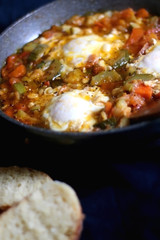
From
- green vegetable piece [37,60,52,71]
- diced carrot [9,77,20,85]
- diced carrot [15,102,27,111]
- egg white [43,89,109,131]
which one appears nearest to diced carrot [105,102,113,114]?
egg white [43,89,109,131]

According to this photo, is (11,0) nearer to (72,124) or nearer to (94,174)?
(72,124)

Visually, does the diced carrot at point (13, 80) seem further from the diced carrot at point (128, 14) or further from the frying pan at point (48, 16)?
the diced carrot at point (128, 14)

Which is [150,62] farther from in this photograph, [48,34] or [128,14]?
[48,34]

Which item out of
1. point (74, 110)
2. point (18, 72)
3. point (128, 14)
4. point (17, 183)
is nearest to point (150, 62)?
point (74, 110)

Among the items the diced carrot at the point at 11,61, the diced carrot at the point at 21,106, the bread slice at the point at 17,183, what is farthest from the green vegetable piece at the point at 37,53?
the bread slice at the point at 17,183

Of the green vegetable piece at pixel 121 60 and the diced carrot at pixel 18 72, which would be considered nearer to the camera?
the green vegetable piece at pixel 121 60

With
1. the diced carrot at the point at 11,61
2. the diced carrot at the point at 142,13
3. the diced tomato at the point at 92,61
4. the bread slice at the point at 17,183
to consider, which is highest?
the diced carrot at the point at 11,61

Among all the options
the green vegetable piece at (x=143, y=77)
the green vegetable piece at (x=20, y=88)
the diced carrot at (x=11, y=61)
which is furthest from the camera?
the diced carrot at (x=11, y=61)
